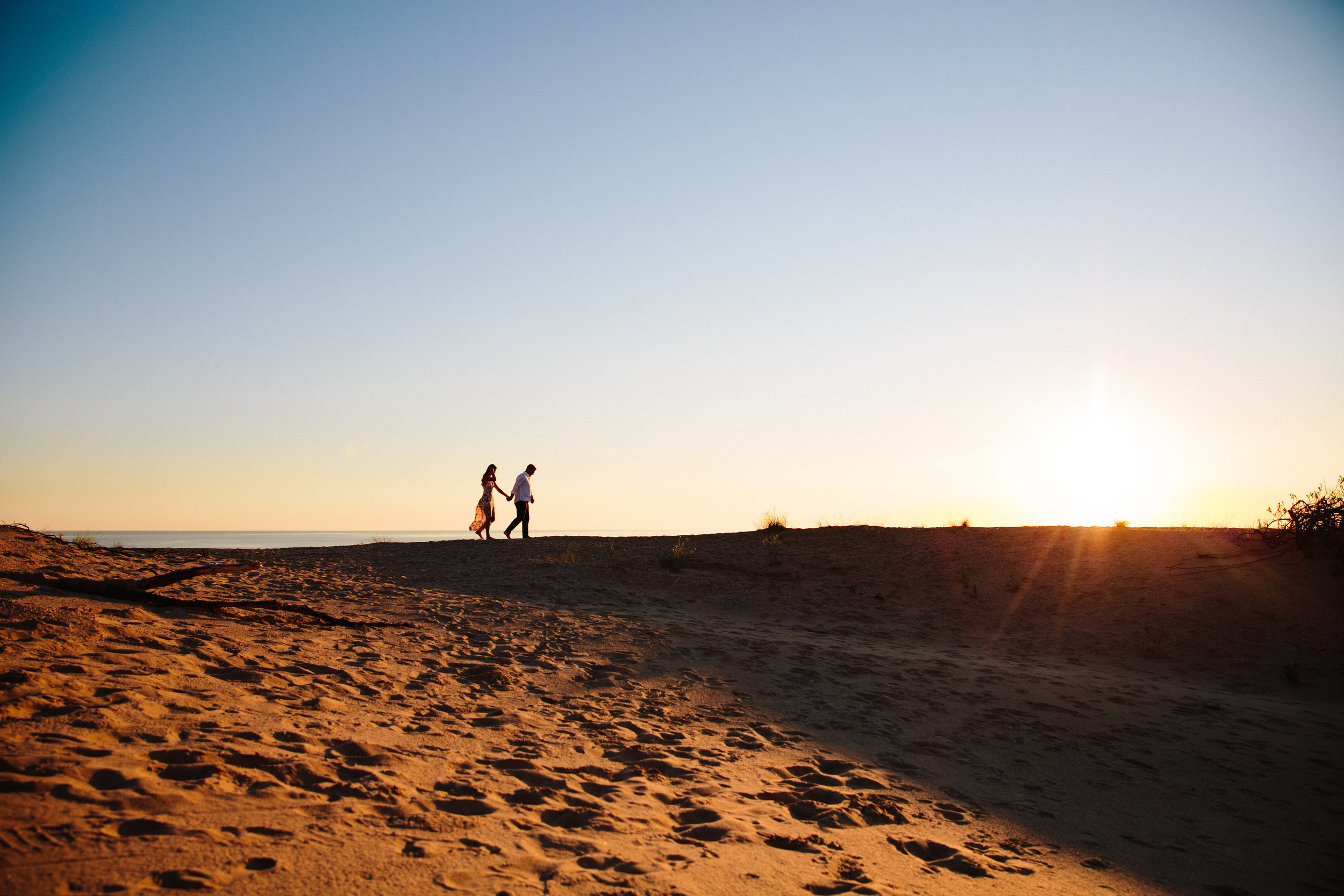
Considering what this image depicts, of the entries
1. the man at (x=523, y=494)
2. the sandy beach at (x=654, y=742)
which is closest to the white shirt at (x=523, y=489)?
the man at (x=523, y=494)

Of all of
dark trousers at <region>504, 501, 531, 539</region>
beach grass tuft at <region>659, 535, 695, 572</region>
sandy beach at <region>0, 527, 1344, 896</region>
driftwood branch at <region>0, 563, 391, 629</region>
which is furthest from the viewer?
dark trousers at <region>504, 501, 531, 539</region>

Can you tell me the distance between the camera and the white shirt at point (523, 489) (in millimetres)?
16984

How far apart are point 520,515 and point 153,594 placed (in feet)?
35.2

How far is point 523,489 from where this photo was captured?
55.8ft

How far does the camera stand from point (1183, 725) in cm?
680

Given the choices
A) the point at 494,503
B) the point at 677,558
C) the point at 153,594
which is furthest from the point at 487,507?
the point at 153,594

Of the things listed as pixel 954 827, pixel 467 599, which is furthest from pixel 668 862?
pixel 467 599

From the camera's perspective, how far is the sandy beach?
287cm

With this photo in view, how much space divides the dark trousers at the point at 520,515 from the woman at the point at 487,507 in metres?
0.36

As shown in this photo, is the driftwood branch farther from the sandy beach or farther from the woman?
the woman

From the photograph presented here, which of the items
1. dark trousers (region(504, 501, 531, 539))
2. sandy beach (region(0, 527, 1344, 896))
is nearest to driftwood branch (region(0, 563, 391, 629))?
sandy beach (region(0, 527, 1344, 896))

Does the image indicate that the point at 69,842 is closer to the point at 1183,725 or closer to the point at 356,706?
the point at 356,706

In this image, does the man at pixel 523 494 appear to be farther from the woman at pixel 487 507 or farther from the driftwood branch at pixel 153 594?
the driftwood branch at pixel 153 594

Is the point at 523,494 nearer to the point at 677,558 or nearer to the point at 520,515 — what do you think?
the point at 520,515
